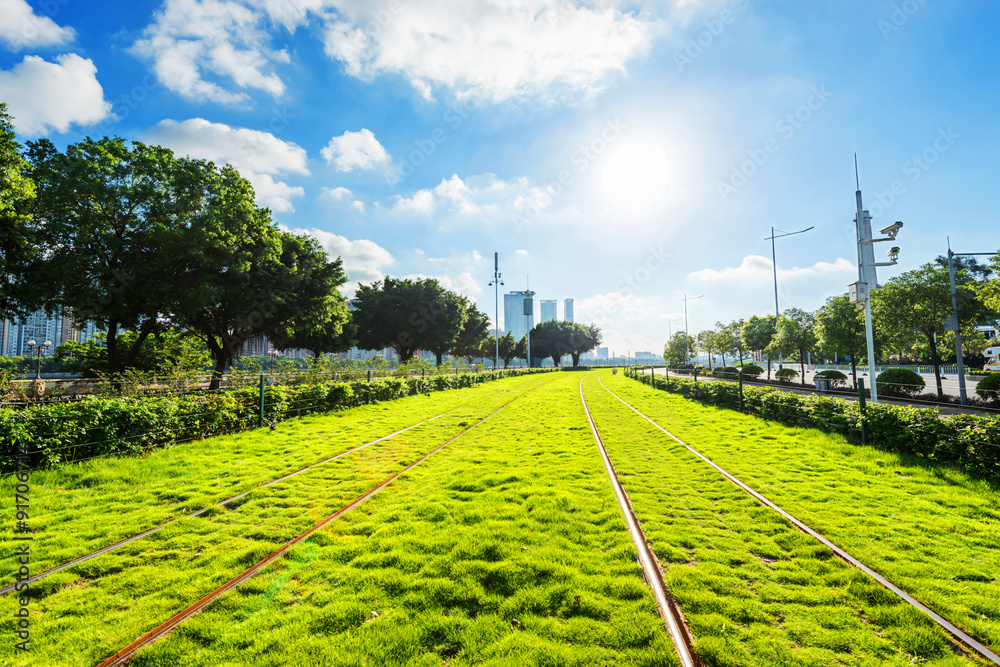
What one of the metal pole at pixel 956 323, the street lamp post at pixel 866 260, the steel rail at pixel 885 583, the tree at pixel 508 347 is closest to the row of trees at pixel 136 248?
the steel rail at pixel 885 583

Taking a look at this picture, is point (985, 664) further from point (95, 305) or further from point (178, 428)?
point (95, 305)

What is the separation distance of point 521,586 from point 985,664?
11.1ft

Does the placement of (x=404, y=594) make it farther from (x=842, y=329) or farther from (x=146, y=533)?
(x=842, y=329)

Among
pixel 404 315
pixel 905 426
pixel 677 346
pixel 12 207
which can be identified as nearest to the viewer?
pixel 905 426

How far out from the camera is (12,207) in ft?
54.2

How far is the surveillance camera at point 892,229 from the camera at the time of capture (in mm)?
12123

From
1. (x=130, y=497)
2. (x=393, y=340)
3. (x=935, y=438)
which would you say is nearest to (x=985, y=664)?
(x=935, y=438)

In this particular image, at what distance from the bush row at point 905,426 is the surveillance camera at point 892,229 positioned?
5704mm

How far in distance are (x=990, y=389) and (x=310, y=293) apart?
131 feet

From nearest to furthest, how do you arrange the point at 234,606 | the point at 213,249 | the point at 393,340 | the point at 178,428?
1. the point at 234,606
2. the point at 178,428
3. the point at 213,249
4. the point at 393,340

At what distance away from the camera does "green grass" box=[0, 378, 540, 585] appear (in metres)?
5.02

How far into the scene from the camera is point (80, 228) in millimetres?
20672

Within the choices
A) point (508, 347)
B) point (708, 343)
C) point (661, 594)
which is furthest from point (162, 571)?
point (508, 347)

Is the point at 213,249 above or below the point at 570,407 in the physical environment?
above
